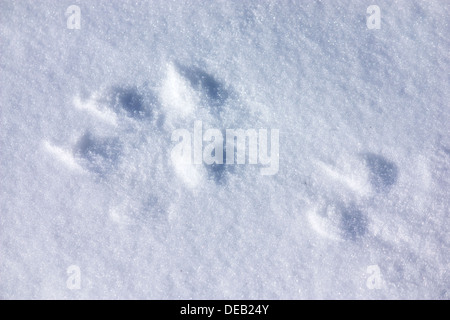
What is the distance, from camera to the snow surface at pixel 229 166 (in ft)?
5.52

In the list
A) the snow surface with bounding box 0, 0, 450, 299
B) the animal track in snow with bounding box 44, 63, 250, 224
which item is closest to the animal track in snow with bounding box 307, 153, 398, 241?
the snow surface with bounding box 0, 0, 450, 299

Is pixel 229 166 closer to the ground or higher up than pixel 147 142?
closer to the ground

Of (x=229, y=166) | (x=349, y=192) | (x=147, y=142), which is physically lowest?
(x=349, y=192)

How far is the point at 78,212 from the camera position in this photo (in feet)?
5.58

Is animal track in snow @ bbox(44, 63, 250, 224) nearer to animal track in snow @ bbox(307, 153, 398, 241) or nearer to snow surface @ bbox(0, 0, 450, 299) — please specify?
snow surface @ bbox(0, 0, 450, 299)

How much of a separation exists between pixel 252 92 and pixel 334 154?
37 cm

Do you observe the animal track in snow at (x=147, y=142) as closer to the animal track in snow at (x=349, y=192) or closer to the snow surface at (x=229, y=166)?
the snow surface at (x=229, y=166)

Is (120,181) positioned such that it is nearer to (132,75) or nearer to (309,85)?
(132,75)

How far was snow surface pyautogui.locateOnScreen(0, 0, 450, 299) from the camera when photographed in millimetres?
1684

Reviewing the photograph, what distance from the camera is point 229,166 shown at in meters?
1.70

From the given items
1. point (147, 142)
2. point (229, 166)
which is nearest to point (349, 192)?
point (229, 166)

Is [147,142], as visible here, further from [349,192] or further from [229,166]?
[349,192]

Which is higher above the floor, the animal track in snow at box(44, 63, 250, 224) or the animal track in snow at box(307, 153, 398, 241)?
the animal track in snow at box(44, 63, 250, 224)

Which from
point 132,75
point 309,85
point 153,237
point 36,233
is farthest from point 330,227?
point 36,233
